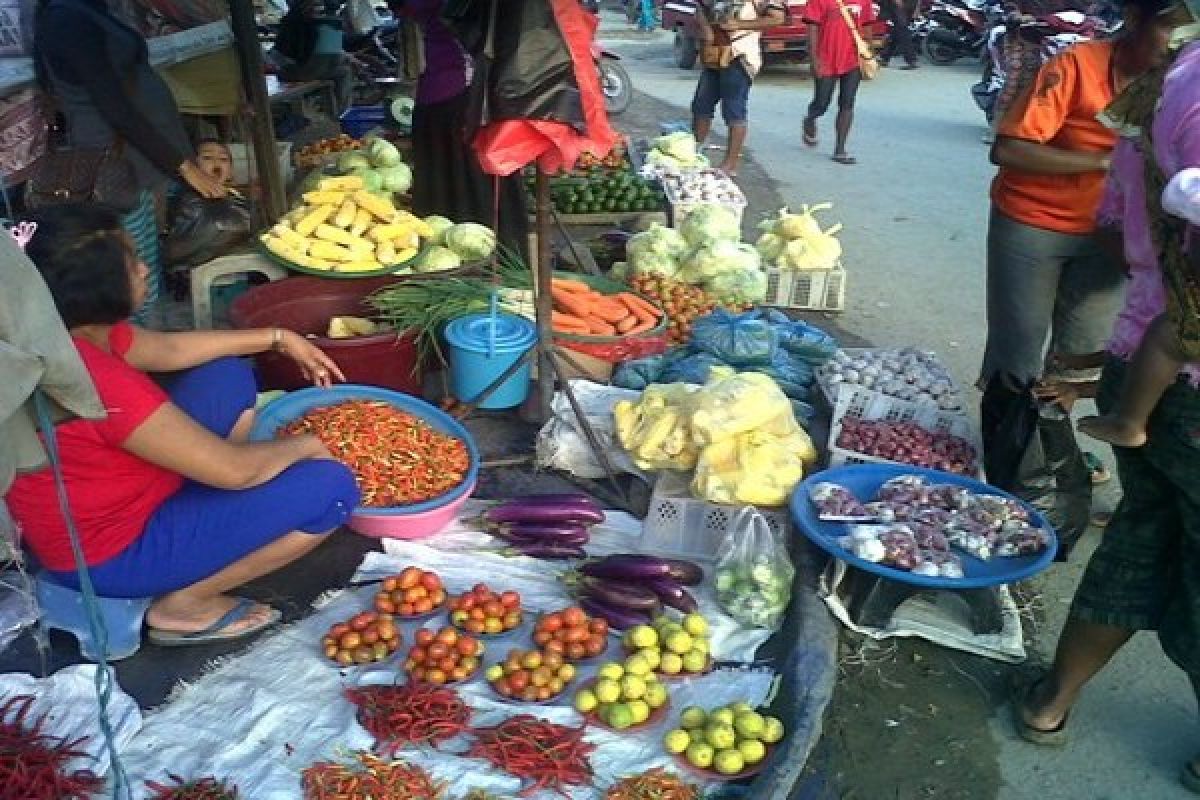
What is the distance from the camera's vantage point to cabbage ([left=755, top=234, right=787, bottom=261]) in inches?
230

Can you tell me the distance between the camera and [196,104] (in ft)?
20.5

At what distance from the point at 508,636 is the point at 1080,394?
188 cm

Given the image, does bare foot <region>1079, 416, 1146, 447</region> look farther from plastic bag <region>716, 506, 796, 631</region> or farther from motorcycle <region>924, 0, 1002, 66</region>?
motorcycle <region>924, 0, 1002, 66</region>

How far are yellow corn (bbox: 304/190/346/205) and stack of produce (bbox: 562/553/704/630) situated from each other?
2474 mm

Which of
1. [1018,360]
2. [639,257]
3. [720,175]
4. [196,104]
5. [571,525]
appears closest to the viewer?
[571,525]

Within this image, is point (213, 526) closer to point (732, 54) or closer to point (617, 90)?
point (732, 54)

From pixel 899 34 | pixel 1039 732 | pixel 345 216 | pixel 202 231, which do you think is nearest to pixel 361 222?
pixel 345 216

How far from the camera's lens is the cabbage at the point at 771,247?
5.84 metres

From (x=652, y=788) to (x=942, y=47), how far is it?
15489 millimetres

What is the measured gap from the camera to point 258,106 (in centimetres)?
546

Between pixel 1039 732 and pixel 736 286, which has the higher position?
pixel 736 286

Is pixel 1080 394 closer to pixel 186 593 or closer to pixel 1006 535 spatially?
pixel 1006 535

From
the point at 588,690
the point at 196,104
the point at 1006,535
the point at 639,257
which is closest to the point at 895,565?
the point at 1006,535

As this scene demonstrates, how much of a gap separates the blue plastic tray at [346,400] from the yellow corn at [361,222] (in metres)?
1.13
